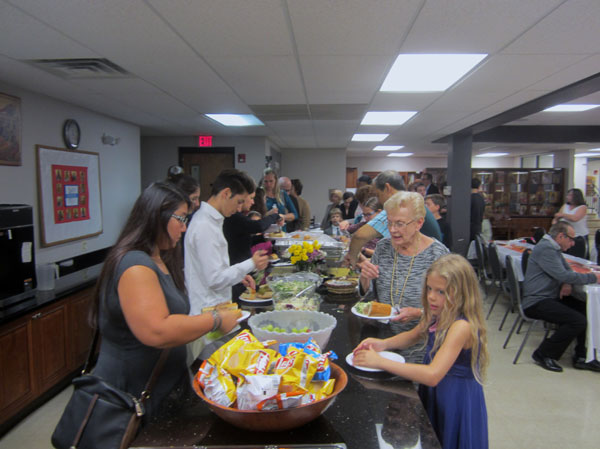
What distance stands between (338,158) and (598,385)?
306 inches

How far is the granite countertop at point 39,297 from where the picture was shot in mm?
2654

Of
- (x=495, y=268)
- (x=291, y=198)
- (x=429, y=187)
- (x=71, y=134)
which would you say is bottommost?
(x=495, y=268)

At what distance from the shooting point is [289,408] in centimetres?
95

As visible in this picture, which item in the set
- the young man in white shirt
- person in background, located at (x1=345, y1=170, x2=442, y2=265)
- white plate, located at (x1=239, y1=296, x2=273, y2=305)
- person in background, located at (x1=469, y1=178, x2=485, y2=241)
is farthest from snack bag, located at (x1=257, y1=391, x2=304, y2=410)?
person in background, located at (x1=469, y1=178, x2=485, y2=241)

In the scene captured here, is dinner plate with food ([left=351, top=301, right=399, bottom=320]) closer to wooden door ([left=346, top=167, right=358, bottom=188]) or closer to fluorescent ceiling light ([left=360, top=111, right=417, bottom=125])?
fluorescent ceiling light ([left=360, top=111, right=417, bottom=125])

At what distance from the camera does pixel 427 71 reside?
3.29m

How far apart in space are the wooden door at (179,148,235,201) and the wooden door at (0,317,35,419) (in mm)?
5064

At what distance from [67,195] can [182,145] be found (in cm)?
337

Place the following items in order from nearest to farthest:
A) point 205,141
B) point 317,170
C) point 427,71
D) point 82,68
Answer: point 82,68 < point 427,71 < point 205,141 < point 317,170

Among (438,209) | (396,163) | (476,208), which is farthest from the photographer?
(396,163)

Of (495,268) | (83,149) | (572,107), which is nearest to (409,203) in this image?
(495,268)

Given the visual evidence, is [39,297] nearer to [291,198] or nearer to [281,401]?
[281,401]

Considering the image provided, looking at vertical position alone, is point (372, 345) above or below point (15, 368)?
above

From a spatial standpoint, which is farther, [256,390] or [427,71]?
[427,71]
